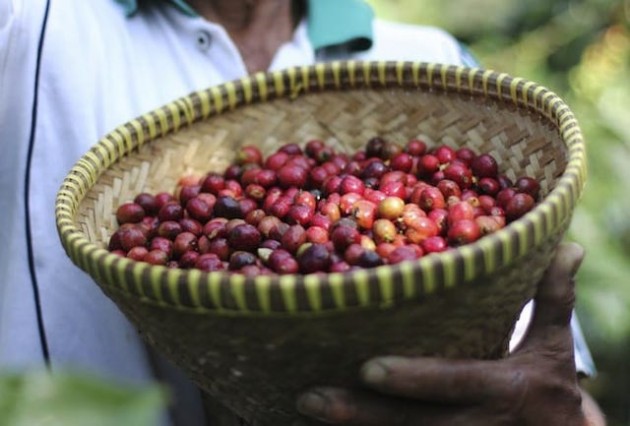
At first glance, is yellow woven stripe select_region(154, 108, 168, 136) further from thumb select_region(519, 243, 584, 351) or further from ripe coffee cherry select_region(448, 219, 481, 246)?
thumb select_region(519, 243, 584, 351)

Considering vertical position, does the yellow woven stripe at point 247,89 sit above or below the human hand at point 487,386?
above

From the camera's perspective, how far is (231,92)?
5.35 ft

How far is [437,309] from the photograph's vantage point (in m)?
1.06

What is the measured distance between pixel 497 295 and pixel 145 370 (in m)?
0.74

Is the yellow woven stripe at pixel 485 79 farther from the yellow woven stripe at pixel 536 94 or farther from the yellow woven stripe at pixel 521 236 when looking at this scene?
the yellow woven stripe at pixel 521 236

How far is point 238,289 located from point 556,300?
0.55 meters

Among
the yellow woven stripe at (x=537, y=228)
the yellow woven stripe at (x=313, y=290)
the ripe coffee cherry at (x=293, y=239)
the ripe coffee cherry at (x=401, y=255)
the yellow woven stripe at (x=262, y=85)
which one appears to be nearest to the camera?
the yellow woven stripe at (x=313, y=290)

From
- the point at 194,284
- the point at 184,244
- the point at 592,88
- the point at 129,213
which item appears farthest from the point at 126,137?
the point at 592,88

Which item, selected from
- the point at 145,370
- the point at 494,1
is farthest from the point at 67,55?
the point at 494,1

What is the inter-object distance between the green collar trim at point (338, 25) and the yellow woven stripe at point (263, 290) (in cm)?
98

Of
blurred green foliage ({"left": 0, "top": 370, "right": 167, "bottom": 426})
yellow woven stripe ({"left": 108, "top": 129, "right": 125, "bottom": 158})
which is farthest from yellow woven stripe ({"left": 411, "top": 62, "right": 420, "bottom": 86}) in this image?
blurred green foliage ({"left": 0, "top": 370, "right": 167, "bottom": 426})

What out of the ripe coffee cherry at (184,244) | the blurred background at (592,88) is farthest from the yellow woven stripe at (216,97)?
the blurred background at (592,88)

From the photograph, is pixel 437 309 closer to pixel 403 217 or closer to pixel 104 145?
pixel 403 217

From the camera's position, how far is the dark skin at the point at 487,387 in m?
1.11
